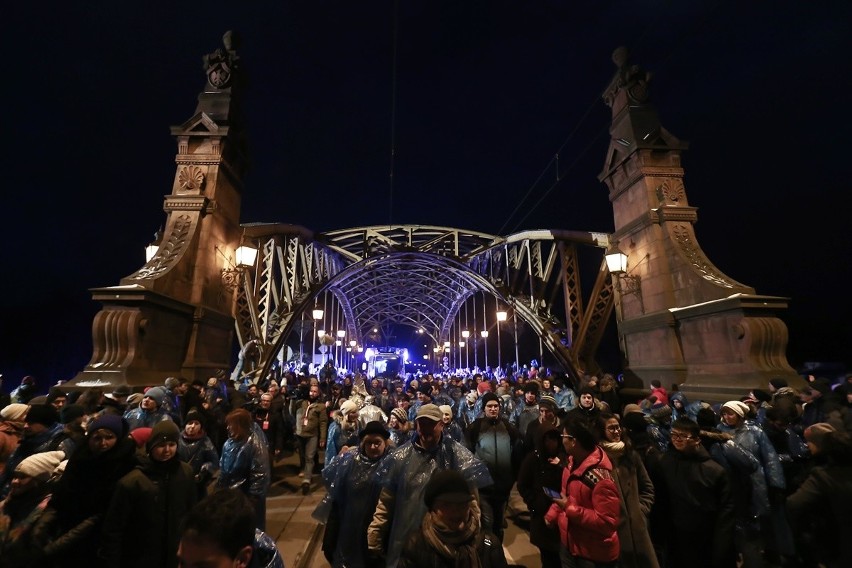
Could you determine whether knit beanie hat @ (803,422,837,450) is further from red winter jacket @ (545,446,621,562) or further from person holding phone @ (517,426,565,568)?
person holding phone @ (517,426,565,568)

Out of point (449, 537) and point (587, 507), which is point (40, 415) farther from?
point (587, 507)

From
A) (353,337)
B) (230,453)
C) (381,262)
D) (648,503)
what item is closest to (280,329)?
(381,262)

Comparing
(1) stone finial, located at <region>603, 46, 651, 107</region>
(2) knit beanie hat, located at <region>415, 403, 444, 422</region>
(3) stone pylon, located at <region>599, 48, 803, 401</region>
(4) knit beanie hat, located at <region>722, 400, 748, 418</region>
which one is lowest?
(4) knit beanie hat, located at <region>722, 400, 748, 418</region>

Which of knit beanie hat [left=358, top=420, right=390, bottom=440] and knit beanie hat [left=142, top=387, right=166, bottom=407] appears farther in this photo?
knit beanie hat [left=142, top=387, right=166, bottom=407]

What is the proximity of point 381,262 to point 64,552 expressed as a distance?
1846 centimetres

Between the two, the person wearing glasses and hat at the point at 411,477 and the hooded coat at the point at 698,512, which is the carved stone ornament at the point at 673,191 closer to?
the hooded coat at the point at 698,512

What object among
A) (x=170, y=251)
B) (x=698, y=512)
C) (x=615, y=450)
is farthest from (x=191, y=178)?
(x=698, y=512)

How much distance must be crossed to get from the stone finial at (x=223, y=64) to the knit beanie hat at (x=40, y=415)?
9.85m

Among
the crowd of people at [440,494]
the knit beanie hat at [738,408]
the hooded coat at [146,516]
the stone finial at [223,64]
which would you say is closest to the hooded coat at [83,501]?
the crowd of people at [440,494]

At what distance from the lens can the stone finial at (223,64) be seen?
34.7 ft

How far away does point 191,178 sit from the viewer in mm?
9570

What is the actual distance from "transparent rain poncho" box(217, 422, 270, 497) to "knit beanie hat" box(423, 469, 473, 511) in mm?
2442

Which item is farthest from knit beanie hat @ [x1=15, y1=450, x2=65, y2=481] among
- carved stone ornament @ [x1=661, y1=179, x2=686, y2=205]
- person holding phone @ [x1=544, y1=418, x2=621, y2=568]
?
carved stone ornament @ [x1=661, y1=179, x2=686, y2=205]

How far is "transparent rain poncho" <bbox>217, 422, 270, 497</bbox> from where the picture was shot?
12.1 ft
